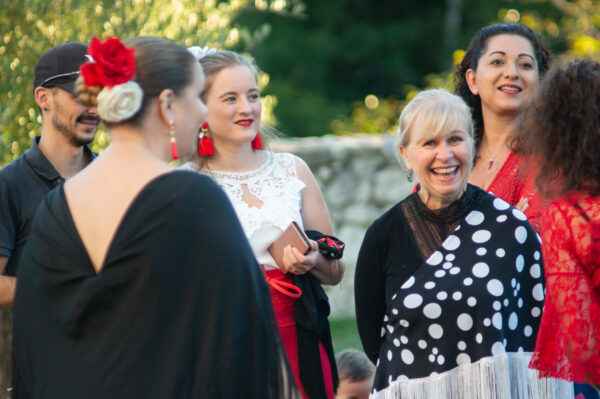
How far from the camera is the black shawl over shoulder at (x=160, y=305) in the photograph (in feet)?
7.48

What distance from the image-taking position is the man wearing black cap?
3.47 metres

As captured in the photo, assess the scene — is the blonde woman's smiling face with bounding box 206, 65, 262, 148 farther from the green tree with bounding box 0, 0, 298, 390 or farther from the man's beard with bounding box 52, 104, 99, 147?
the green tree with bounding box 0, 0, 298, 390

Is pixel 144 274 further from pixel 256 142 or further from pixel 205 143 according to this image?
pixel 256 142

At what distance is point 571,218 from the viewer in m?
2.71

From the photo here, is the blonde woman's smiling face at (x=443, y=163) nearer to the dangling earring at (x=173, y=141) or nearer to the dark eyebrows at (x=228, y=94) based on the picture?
the dark eyebrows at (x=228, y=94)

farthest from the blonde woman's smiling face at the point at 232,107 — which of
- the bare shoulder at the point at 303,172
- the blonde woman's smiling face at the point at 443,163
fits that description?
the blonde woman's smiling face at the point at 443,163

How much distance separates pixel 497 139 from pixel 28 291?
2637mm

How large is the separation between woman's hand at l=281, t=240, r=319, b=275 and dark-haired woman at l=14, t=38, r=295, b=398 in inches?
44.0

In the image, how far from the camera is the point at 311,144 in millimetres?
8867

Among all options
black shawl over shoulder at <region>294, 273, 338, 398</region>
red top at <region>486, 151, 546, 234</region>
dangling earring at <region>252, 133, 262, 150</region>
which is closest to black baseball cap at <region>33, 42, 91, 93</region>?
dangling earring at <region>252, 133, 262, 150</region>

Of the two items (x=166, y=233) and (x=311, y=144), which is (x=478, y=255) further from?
(x=311, y=144)

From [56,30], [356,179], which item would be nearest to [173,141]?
[56,30]

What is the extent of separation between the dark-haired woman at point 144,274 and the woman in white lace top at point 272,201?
1178 millimetres

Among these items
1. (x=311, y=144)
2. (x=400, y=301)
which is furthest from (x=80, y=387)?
(x=311, y=144)
